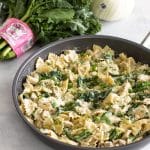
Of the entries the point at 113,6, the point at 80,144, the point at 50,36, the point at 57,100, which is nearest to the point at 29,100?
the point at 57,100

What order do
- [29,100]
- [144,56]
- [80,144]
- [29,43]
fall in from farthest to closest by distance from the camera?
[29,43] < [144,56] < [29,100] < [80,144]

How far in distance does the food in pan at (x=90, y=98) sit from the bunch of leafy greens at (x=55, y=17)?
11cm

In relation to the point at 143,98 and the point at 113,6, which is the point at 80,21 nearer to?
the point at 113,6

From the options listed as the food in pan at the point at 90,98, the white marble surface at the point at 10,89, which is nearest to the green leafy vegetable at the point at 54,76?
the food in pan at the point at 90,98

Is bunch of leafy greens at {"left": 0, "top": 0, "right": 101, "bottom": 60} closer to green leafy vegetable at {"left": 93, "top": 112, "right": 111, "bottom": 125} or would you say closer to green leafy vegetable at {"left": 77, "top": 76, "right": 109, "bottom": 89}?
green leafy vegetable at {"left": 77, "top": 76, "right": 109, "bottom": 89}

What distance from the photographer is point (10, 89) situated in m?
1.22

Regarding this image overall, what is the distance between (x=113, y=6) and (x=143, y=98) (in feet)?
1.33

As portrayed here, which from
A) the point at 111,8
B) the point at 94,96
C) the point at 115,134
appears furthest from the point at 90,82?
the point at 111,8

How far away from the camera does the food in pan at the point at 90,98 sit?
1.00 m

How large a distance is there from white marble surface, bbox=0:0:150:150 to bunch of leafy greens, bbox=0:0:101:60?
9cm

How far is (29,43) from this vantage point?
132 cm

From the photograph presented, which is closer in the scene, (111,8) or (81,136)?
(81,136)

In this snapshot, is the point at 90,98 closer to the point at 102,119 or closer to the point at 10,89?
the point at 102,119

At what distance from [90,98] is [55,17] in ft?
1.03
